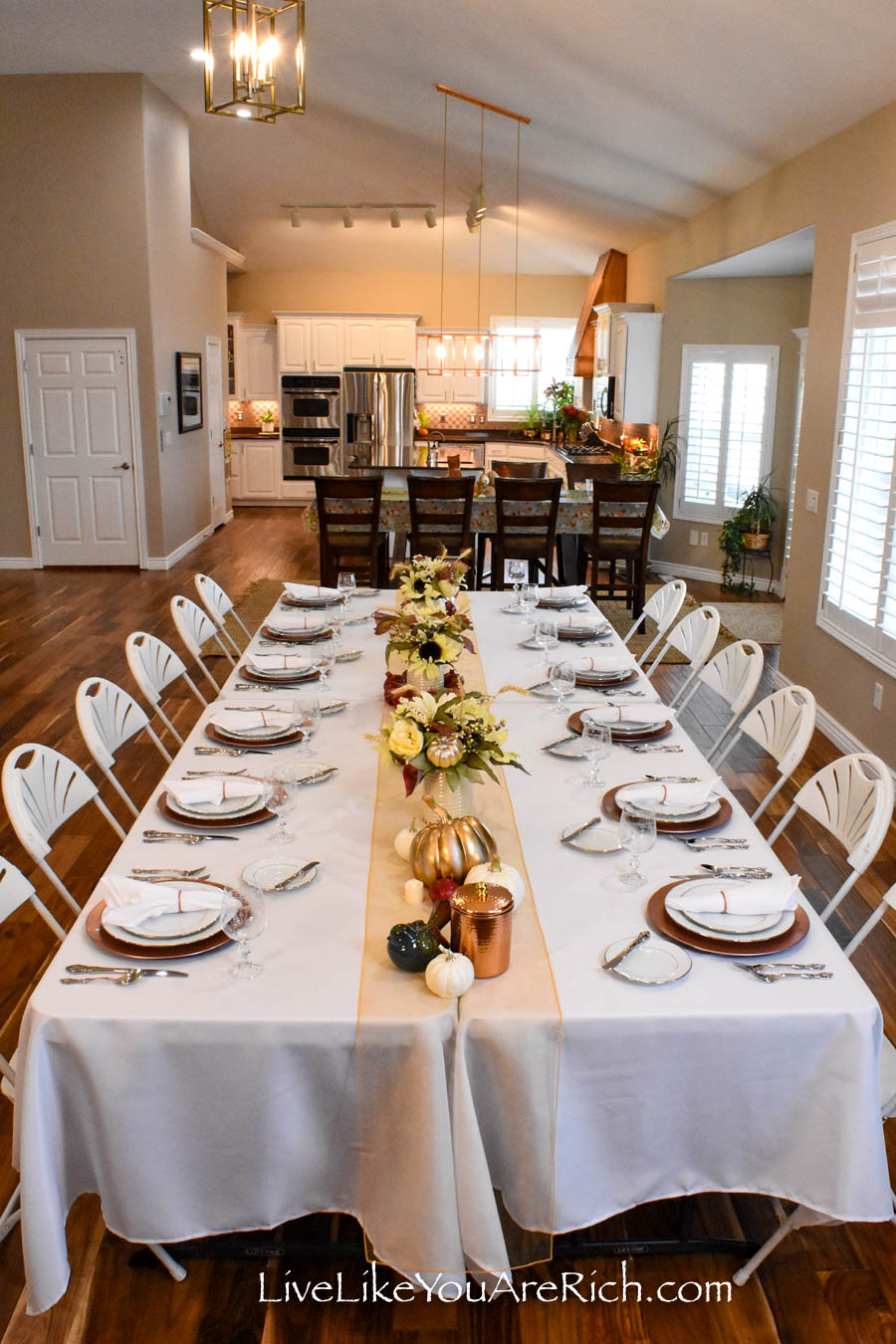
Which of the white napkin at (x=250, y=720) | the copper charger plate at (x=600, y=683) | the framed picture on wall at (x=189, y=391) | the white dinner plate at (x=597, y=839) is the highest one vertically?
the framed picture on wall at (x=189, y=391)

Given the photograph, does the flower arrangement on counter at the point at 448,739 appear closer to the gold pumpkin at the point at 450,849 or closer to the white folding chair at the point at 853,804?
the gold pumpkin at the point at 450,849

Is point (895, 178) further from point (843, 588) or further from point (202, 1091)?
point (202, 1091)

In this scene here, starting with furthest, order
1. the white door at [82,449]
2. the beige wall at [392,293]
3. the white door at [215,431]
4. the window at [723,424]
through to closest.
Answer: the beige wall at [392,293]
the white door at [215,431]
the white door at [82,449]
the window at [723,424]

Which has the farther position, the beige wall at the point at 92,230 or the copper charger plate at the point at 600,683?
the beige wall at the point at 92,230

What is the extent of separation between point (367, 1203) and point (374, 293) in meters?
13.8

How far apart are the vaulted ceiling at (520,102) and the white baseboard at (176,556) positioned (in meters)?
3.76

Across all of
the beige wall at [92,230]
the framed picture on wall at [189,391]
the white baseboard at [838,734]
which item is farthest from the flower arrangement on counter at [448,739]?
the framed picture on wall at [189,391]

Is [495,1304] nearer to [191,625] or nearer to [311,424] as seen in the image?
[191,625]

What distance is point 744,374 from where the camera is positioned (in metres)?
9.39

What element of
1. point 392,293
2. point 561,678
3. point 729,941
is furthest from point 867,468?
point 392,293

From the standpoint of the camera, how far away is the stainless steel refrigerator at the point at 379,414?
13969 mm

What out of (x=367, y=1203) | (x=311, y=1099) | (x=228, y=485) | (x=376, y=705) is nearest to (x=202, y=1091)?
(x=311, y=1099)

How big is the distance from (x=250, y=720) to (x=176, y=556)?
7707 millimetres

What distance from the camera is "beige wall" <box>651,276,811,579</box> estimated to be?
30.1ft
